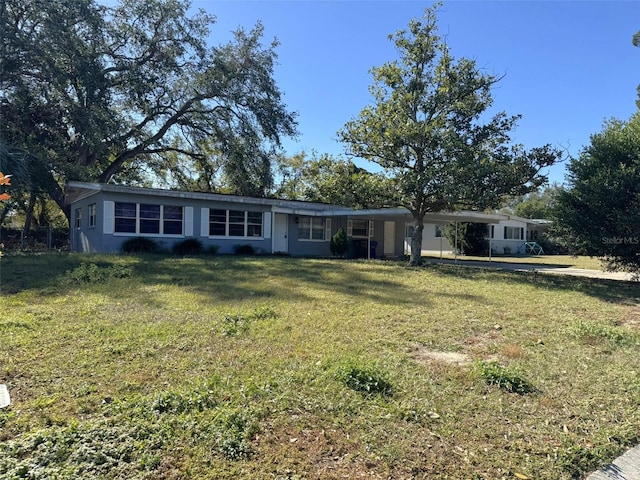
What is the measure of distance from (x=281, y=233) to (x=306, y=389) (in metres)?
16.4

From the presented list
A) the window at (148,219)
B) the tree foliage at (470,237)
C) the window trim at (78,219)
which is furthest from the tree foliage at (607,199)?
the window trim at (78,219)

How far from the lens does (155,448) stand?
8.69 feet

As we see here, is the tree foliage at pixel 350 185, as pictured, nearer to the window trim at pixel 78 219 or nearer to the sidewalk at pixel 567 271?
the sidewalk at pixel 567 271

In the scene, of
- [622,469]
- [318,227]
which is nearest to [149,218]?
[318,227]

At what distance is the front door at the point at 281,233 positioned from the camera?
64.1 feet

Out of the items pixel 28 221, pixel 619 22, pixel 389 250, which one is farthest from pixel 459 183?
pixel 28 221

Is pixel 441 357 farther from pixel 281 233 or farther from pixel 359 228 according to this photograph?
pixel 359 228

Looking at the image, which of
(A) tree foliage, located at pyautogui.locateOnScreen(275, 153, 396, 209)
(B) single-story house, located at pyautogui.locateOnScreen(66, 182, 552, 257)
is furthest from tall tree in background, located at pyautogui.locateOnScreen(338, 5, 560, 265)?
(B) single-story house, located at pyautogui.locateOnScreen(66, 182, 552, 257)

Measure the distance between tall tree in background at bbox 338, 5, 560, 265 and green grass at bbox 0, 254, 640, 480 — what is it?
6330 millimetres

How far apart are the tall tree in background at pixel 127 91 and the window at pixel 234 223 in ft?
16.4

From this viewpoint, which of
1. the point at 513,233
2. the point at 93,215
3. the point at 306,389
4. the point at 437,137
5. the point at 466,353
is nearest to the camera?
the point at 306,389

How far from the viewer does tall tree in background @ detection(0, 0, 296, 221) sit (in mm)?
17609

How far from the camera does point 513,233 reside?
1260 inches

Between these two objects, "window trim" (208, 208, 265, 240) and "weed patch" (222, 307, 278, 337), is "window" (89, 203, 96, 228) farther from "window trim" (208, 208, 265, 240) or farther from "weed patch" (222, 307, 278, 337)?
"weed patch" (222, 307, 278, 337)
